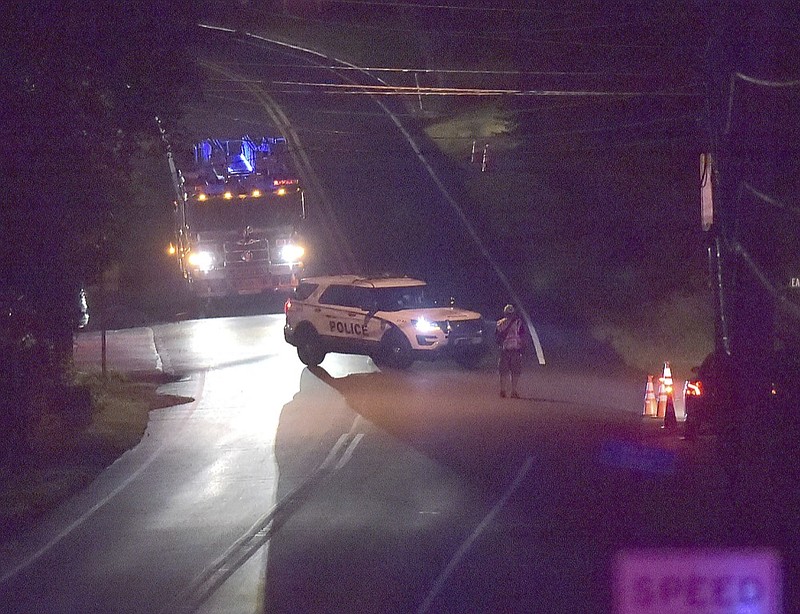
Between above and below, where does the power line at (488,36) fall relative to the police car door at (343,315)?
above

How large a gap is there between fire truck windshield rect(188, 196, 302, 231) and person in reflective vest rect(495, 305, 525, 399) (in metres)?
11.7

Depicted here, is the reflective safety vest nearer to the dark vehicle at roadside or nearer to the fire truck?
the dark vehicle at roadside

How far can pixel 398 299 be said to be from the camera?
915 inches

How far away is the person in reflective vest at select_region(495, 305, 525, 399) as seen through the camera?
63.2 ft

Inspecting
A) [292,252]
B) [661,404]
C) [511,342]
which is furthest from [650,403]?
[292,252]

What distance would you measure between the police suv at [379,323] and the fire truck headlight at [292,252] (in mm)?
6049

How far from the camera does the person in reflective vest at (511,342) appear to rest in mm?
19250

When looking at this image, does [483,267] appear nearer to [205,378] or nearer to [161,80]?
[205,378]

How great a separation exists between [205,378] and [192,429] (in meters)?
6.22

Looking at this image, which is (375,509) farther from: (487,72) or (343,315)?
(487,72)

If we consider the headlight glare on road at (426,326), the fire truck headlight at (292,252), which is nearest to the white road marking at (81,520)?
→ the headlight glare on road at (426,326)

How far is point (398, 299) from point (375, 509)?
12022 mm

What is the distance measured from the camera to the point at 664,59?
1190 inches

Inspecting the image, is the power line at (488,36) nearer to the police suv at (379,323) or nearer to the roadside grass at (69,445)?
the police suv at (379,323)
